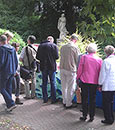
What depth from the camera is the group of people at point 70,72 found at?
4832 millimetres

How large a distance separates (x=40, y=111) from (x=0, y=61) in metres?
1.61

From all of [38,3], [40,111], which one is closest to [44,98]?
[40,111]

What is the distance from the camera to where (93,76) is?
4879mm

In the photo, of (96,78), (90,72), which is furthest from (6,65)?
(96,78)

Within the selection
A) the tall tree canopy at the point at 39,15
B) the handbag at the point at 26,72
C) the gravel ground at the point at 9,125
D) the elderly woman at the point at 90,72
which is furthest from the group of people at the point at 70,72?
the tall tree canopy at the point at 39,15

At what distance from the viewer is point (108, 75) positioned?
188 inches

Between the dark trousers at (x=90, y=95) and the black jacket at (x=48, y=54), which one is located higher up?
the black jacket at (x=48, y=54)

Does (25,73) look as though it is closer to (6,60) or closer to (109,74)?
(6,60)

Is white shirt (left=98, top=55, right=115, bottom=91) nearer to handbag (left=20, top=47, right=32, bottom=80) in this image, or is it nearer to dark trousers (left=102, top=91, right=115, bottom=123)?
dark trousers (left=102, top=91, right=115, bottom=123)

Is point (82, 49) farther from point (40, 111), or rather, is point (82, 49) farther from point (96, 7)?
point (96, 7)

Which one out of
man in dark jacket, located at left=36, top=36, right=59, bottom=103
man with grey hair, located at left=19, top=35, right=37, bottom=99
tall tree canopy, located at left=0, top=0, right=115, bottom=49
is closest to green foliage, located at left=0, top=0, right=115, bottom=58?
tall tree canopy, located at left=0, top=0, right=115, bottom=49

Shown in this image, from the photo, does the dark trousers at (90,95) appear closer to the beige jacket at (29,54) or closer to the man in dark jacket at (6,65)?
the man in dark jacket at (6,65)

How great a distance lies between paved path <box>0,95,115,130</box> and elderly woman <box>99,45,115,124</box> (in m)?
0.27

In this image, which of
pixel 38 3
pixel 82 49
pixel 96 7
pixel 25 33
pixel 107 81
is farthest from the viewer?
pixel 38 3
